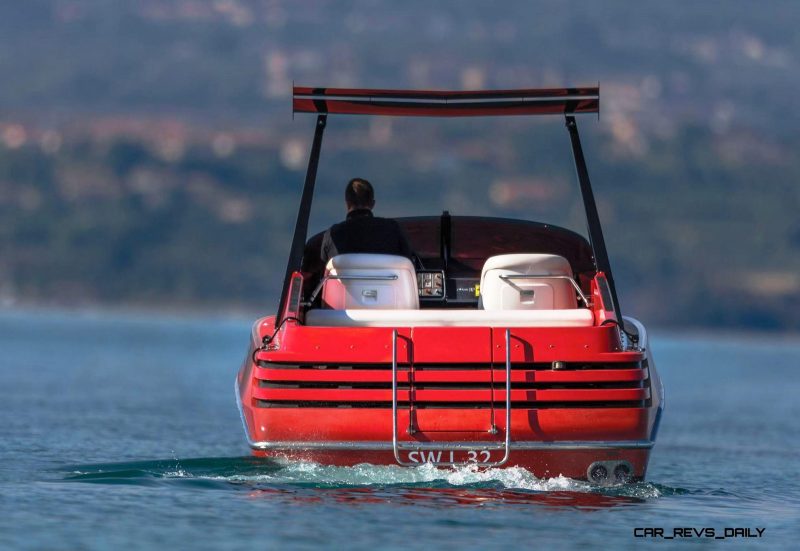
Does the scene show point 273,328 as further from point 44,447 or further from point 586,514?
point 44,447

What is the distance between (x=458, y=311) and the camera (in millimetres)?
10219

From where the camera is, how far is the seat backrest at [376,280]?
1055 centimetres

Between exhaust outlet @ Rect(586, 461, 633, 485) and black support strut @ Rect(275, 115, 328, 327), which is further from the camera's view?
black support strut @ Rect(275, 115, 328, 327)

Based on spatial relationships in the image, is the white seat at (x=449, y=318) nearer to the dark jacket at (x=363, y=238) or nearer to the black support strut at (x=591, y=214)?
the black support strut at (x=591, y=214)

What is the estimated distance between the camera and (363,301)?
417 inches

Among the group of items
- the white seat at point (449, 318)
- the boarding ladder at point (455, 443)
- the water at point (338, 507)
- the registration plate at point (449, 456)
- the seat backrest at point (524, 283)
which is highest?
the seat backrest at point (524, 283)

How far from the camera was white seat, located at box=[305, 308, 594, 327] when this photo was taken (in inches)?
398

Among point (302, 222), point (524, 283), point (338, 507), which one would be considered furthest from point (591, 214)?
point (338, 507)

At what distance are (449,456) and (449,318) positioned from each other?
0.93 m

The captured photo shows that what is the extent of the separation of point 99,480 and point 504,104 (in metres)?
3.77

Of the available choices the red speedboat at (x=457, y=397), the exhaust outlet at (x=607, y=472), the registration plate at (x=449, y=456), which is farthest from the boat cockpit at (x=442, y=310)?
the exhaust outlet at (x=607, y=472)

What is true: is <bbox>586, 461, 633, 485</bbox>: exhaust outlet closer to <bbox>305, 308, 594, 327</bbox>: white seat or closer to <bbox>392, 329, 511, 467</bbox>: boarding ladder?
<bbox>392, 329, 511, 467</bbox>: boarding ladder

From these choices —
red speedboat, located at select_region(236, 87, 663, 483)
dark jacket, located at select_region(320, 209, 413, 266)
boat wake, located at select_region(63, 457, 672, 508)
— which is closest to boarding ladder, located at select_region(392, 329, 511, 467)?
red speedboat, located at select_region(236, 87, 663, 483)

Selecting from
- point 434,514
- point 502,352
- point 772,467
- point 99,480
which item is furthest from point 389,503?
point 772,467
